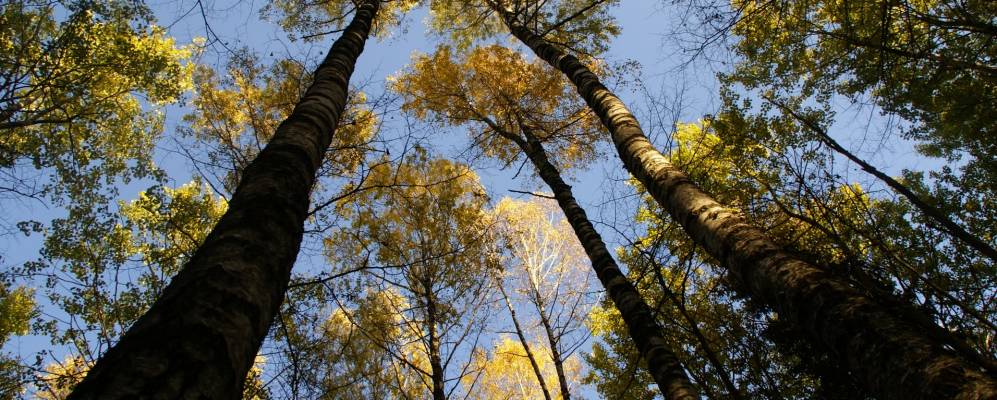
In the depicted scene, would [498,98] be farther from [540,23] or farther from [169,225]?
[169,225]

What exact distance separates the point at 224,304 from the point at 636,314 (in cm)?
359

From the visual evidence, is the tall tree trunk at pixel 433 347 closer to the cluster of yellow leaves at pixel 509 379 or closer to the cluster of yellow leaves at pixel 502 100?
the cluster of yellow leaves at pixel 502 100

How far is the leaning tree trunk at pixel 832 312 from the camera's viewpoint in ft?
4.51

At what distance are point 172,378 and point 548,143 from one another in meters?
9.54

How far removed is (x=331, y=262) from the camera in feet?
30.3

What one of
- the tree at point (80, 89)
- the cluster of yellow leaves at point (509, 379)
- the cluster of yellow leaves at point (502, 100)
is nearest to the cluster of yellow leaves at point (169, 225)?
the tree at point (80, 89)

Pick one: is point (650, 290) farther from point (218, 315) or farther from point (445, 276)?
point (218, 315)

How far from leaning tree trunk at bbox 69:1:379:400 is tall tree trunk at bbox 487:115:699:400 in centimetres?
284

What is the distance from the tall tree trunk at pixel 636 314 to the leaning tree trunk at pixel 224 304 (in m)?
2.84

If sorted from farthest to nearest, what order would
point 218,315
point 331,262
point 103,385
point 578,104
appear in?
point 578,104 < point 331,262 < point 218,315 < point 103,385

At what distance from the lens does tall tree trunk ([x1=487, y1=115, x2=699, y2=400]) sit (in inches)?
139

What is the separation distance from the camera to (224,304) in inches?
49.9

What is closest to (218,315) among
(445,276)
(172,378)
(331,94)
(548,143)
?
(172,378)

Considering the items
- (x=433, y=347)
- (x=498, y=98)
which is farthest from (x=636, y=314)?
(x=498, y=98)
